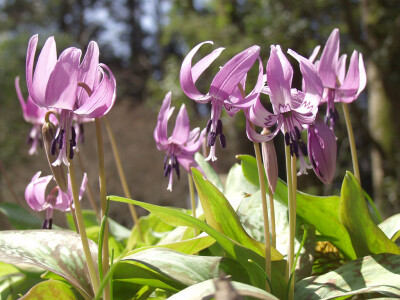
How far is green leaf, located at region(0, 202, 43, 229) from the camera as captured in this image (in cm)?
144

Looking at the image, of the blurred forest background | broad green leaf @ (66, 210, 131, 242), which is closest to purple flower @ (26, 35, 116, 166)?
broad green leaf @ (66, 210, 131, 242)

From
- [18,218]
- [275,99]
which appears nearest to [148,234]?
[18,218]

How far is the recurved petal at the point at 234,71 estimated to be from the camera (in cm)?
77

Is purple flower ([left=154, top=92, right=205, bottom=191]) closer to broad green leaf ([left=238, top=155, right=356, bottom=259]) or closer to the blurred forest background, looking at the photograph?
broad green leaf ([left=238, top=155, right=356, bottom=259])

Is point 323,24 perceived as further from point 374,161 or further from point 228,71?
point 228,71

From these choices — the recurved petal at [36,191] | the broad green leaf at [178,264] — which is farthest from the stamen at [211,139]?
the recurved petal at [36,191]

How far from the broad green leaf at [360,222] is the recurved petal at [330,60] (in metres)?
0.28

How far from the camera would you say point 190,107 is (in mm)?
5793

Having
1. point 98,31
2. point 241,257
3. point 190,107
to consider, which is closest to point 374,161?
point 190,107

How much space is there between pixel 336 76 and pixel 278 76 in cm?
36

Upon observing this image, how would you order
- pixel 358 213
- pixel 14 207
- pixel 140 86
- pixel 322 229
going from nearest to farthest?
1. pixel 358 213
2. pixel 322 229
3. pixel 14 207
4. pixel 140 86

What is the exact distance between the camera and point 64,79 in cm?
76

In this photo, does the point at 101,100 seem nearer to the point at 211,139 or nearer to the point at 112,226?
the point at 211,139

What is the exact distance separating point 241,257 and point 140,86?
434 inches
